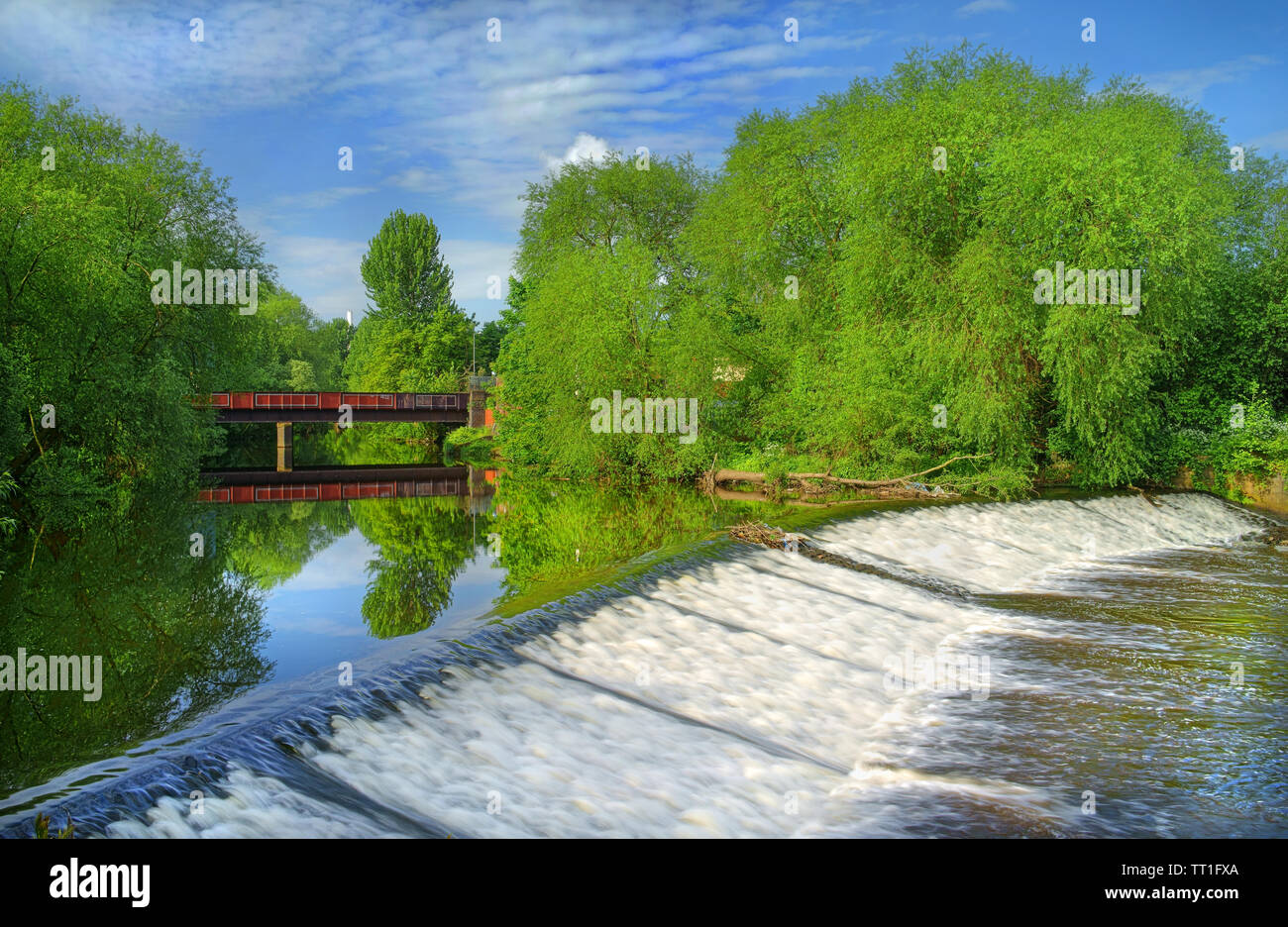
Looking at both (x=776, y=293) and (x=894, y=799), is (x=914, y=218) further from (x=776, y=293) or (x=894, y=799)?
(x=894, y=799)

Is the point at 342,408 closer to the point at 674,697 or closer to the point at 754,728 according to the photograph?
the point at 674,697

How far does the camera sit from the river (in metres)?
6.68

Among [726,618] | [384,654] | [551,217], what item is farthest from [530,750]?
[551,217]

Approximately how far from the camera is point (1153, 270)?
24.5m

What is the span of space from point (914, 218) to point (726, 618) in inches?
780

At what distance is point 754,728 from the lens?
9.09 m
